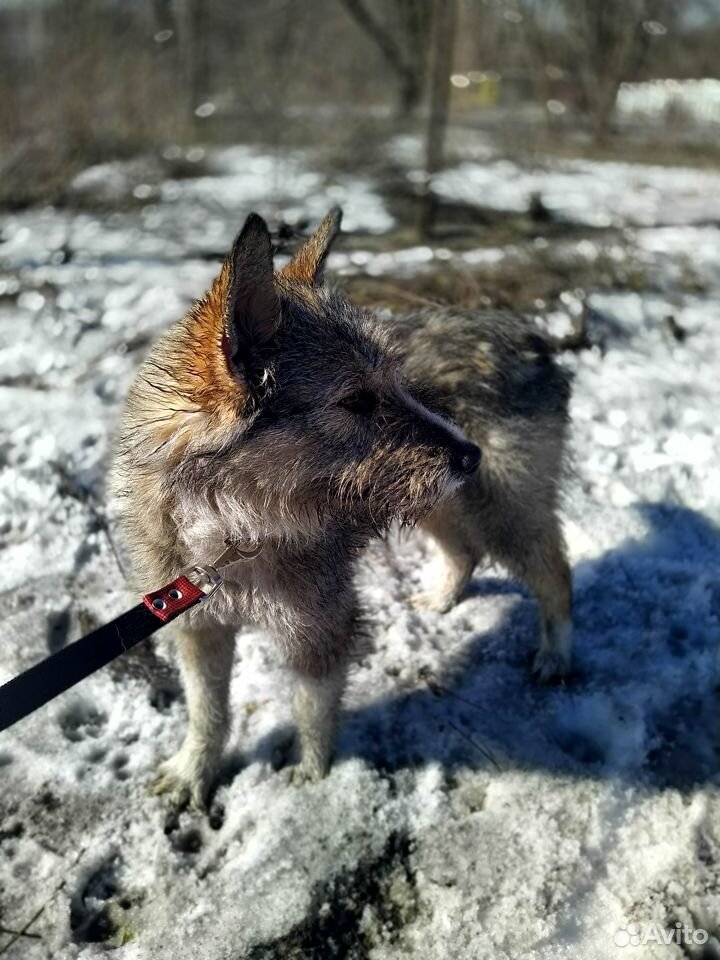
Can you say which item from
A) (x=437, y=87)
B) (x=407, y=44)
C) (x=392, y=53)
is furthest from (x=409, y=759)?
(x=407, y=44)

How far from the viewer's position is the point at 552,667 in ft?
12.2

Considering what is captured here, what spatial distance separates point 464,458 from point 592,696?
1699mm

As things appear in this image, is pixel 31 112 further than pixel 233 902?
Yes

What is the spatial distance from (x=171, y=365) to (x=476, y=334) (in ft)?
5.01

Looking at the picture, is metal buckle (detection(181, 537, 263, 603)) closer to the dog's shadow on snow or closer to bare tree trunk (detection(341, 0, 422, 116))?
the dog's shadow on snow

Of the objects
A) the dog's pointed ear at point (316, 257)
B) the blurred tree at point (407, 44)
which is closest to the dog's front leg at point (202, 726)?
the dog's pointed ear at point (316, 257)

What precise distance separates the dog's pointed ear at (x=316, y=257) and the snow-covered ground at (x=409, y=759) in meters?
1.65

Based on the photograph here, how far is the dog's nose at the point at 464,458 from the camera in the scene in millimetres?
2594

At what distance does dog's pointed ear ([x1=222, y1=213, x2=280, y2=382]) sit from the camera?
201 cm

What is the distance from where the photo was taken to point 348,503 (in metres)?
2.59

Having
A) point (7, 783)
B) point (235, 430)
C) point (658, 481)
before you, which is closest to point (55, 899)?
point (7, 783)

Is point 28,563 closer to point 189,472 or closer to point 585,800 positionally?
point 189,472

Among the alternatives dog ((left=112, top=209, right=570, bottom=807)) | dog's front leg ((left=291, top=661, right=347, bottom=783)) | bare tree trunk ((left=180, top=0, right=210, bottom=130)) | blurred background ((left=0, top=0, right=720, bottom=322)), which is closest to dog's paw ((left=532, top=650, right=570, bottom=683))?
dog ((left=112, top=209, right=570, bottom=807))

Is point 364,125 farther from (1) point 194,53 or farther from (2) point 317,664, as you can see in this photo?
(2) point 317,664
